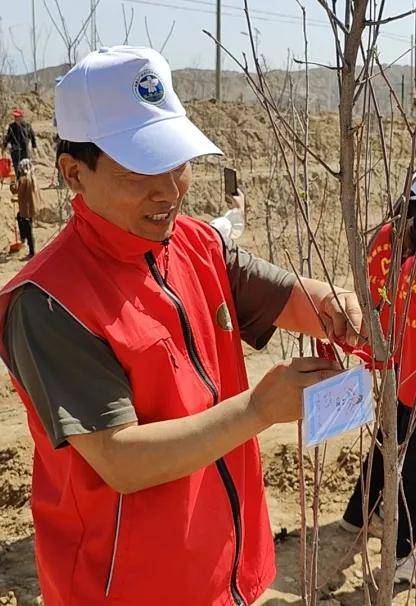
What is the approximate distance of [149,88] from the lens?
3.59ft

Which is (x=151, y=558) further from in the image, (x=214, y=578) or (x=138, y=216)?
(x=138, y=216)

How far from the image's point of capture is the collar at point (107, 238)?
3.53 feet

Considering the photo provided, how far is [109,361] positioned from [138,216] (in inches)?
8.9

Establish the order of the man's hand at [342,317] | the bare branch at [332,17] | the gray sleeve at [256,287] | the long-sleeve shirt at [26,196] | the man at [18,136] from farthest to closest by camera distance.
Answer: the man at [18,136], the long-sleeve shirt at [26,196], the gray sleeve at [256,287], the man's hand at [342,317], the bare branch at [332,17]

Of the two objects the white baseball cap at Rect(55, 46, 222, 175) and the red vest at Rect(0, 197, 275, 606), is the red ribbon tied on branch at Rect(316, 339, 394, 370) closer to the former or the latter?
the red vest at Rect(0, 197, 275, 606)

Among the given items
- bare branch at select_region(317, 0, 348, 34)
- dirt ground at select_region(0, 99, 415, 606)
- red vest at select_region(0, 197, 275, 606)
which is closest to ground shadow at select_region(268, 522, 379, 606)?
dirt ground at select_region(0, 99, 415, 606)

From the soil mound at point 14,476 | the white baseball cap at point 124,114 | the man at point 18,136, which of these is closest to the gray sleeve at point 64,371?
the white baseball cap at point 124,114

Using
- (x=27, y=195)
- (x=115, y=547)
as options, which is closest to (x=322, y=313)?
(x=115, y=547)

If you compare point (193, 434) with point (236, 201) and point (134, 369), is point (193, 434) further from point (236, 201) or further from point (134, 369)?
point (236, 201)

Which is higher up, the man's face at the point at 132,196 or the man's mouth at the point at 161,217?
the man's face at the point at 132,196

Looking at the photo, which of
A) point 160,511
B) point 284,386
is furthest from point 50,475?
point 284,386

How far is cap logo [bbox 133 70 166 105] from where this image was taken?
3.54 ft

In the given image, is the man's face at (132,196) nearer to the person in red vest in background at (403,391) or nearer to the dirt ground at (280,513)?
the dirt ground at (280,513)

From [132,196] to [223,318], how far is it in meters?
0.30
